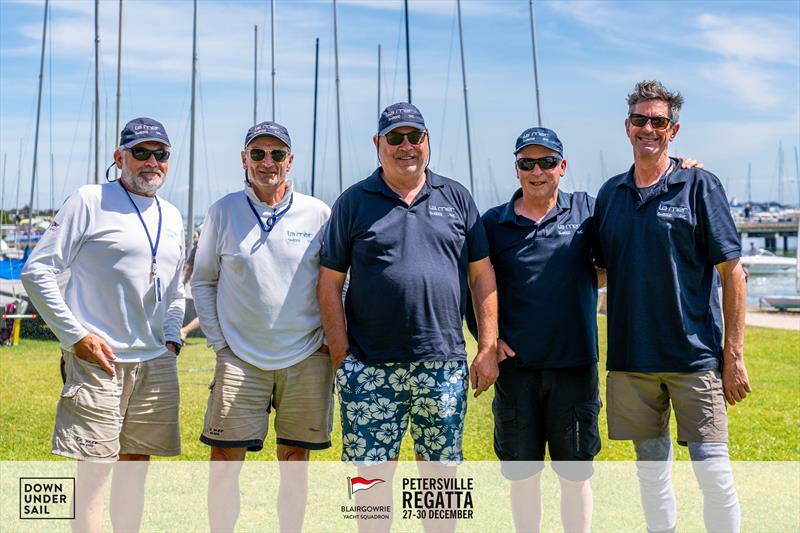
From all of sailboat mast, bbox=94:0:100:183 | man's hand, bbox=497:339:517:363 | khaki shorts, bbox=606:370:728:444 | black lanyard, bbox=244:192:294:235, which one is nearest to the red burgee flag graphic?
man's hand, bbox=497:339:517:363

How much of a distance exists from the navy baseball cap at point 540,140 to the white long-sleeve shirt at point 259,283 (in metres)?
1.29

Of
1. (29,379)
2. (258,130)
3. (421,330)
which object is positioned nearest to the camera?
(421,330)

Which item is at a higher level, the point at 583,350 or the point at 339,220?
the point at 339,220

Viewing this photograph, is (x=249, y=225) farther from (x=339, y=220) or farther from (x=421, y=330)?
(x=421, y=330)

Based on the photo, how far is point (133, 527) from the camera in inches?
189

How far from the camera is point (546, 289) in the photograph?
15.3ft

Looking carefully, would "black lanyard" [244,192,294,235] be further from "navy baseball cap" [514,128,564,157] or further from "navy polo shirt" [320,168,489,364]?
"navy baseball cap" [514,128,564,157]

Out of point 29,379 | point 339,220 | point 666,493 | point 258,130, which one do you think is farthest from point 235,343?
point 29,379

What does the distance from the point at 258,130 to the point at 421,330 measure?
1.50 meters

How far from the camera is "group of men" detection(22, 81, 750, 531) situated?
14.8ft

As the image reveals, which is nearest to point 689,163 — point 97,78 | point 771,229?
point 97,78

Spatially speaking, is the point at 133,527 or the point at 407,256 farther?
the point at 133,527

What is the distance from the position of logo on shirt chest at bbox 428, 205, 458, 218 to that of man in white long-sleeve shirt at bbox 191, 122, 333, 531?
728 millimetres

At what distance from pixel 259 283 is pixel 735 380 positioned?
2687 millimetres
